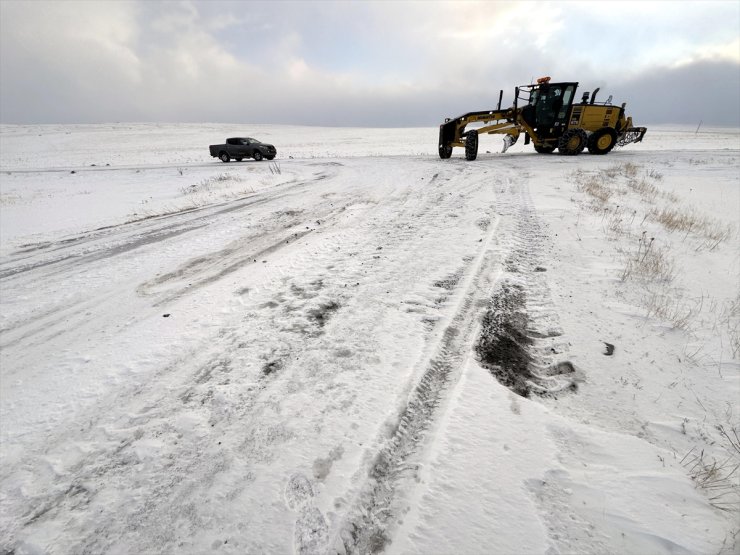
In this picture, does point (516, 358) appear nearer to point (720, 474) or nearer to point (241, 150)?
point (720, 474)

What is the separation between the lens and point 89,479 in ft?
7.27

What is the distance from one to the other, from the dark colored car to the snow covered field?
18.2m

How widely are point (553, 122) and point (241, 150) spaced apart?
18800 millimetres

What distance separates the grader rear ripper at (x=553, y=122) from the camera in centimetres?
1639

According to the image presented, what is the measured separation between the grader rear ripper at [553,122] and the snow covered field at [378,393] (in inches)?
491

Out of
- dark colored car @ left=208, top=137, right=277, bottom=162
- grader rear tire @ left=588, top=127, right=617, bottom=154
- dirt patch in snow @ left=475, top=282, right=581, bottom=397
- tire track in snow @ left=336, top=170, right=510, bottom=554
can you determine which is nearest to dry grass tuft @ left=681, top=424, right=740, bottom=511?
dirt patch in snow @ left=475, top=282, right=581, bottom=397

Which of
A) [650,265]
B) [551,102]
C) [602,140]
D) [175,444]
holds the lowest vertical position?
[175,444]

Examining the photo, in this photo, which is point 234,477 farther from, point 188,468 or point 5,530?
point 5,530

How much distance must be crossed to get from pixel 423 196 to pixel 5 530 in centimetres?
898

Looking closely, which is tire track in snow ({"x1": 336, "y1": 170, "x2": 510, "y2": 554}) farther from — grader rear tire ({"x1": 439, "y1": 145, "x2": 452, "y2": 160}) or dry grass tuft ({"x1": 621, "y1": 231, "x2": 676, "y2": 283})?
grader rear tire ({"x1": 439, "y1": 145, "x2": 452, "y2": 160})

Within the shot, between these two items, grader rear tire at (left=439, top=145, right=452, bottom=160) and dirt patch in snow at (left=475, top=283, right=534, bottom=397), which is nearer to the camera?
dirt patch in snow at (left=475, top=283, right=534, bottom=397)

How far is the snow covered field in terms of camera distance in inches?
75.8

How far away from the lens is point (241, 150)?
74.6 feet

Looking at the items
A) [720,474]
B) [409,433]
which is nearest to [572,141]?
[720,474]
